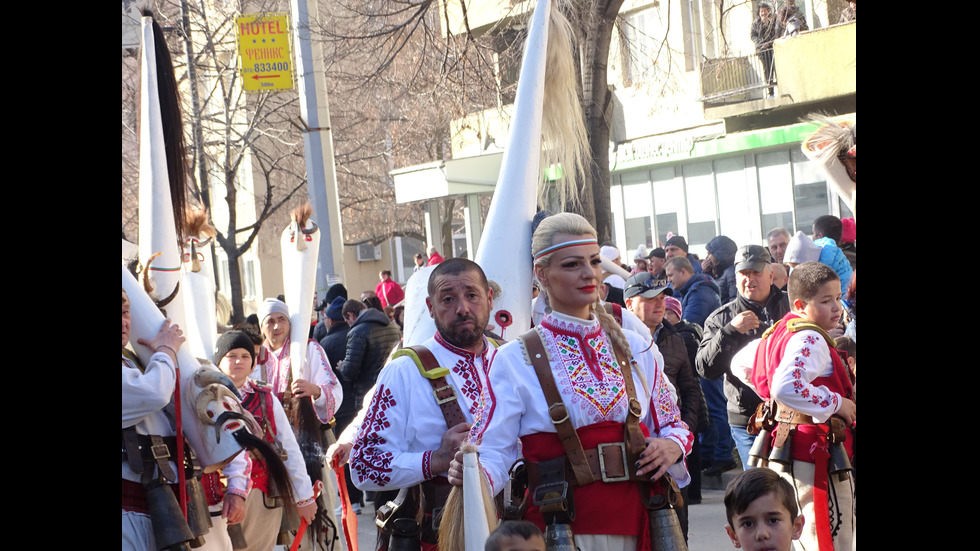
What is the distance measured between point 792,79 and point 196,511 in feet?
47.8

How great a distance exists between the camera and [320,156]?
37.4ft

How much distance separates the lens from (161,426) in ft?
15.2

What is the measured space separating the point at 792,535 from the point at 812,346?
1.29 metres

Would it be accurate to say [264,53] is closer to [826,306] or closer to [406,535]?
[826,306]

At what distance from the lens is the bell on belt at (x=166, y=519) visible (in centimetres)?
442

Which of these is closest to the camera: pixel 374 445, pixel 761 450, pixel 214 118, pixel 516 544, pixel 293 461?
pixel 516 544

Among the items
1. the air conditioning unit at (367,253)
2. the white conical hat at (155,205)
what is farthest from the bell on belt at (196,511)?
the air conditioning unit at (367,253)

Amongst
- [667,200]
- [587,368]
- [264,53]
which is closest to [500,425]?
[587,368]

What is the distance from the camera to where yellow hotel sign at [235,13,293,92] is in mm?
12367

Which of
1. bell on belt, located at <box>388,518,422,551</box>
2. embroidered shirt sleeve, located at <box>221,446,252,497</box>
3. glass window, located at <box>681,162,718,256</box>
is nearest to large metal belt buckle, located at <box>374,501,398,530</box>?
bell on belt, located at <box>388,518,422,551</box>
